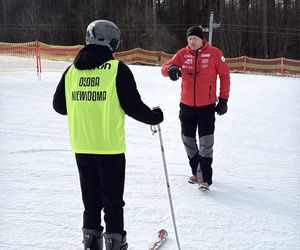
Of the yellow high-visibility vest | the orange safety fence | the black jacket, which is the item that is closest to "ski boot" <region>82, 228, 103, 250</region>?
the yellow high-visibility vest

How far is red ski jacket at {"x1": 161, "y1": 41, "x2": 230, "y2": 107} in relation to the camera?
13.9 ft

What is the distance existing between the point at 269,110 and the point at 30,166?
6.36 metres

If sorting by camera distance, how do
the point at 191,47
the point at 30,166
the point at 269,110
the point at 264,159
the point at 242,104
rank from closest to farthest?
the point at 191,47, the point at 30,166, the point at 264,159, the point at 269,110, the point at 242,104

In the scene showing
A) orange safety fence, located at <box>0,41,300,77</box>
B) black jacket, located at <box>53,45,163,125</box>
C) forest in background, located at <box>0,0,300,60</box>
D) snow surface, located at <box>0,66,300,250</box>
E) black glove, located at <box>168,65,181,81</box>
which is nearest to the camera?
black jacket, located at <box>53,45,163,125</box>

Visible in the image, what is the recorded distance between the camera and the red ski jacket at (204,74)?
13.9 ft

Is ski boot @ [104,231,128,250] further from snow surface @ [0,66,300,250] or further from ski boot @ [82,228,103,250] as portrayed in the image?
snow surface @ [0,66,300,250]

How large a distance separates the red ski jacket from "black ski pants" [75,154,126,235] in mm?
1750

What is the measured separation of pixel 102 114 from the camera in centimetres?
261

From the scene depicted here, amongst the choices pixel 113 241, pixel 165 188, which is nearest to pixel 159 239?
pixel 113 241

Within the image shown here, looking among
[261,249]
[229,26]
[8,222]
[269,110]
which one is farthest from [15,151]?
[229,26]

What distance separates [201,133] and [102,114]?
1.90m

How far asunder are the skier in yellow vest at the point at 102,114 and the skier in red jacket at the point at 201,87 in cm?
154

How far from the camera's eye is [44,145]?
6.04m

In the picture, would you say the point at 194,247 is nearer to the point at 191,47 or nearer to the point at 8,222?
the point at 8,222
